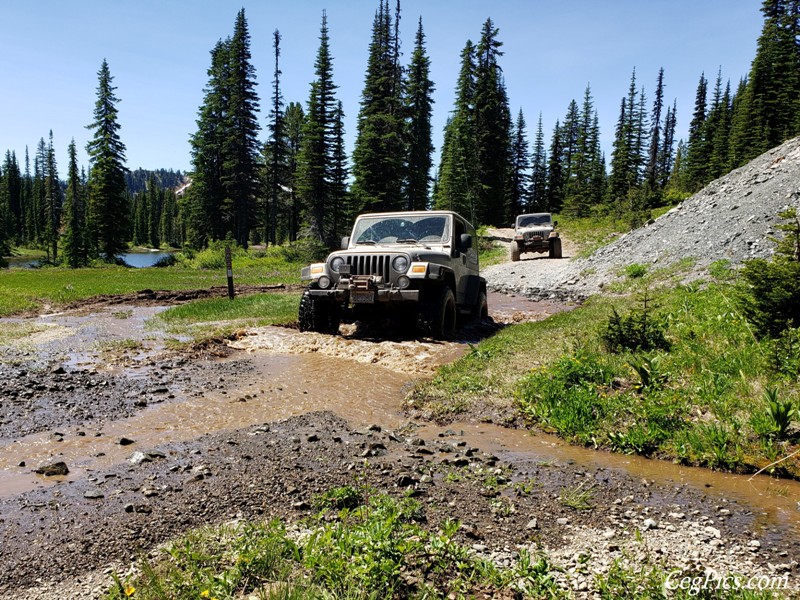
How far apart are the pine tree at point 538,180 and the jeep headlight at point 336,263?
60404 mm

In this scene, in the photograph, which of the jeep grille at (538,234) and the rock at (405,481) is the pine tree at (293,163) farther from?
the rock at (405,481)

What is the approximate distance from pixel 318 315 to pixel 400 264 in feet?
7.02

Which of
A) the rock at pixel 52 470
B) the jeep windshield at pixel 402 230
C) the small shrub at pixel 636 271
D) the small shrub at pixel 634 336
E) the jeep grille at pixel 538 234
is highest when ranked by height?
the jeep grille at pixel 538 234

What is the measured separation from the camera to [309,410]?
6.00 meters

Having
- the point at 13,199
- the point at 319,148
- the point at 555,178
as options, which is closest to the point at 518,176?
the point at 555,178

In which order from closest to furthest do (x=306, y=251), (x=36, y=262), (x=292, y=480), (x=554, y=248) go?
1. (x=292, y=480)
2. (x=554, y=248)
3. (x=306, y=251)
4. (x=36, y=262)

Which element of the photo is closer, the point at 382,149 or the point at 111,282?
the point at 111,282

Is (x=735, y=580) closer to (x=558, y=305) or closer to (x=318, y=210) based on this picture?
(x=558, y=305)

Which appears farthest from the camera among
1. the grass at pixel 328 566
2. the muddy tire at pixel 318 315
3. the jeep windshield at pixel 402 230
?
the jeep windshield at pixel 402 230

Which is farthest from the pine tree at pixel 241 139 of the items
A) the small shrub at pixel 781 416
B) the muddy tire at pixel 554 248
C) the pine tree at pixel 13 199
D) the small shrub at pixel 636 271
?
the pine tree at pixel 13 199

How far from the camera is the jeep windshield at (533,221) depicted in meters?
29.4

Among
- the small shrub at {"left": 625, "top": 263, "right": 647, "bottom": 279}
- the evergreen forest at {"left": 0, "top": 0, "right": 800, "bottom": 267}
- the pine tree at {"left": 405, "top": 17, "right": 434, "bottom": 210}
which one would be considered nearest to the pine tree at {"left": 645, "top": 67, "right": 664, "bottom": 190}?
the evergreen forest at {"left": 0, "top": 0, "right": 800, "bottom": 267}

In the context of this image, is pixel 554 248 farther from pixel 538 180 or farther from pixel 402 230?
pixel 538 180

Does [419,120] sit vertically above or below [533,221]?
above
